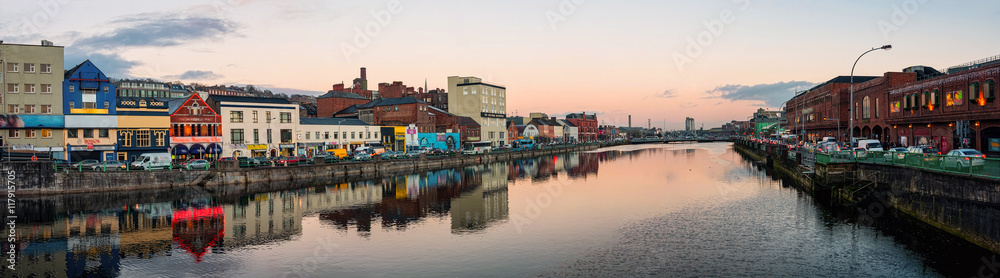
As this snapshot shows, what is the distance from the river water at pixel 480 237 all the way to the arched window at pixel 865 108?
33430 millimetres

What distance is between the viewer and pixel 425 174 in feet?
245

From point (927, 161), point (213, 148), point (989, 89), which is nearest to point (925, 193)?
point (927, 161)

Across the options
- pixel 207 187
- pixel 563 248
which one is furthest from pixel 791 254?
pixel 207 187

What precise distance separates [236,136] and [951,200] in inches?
2994

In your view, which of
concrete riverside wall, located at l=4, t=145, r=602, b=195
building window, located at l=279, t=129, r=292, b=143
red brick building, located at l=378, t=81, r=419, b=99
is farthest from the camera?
red brick building, located at l=378, t=81, r=419, b=99

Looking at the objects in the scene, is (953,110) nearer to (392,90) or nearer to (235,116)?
(235,116)

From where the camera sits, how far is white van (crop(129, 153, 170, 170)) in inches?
2073

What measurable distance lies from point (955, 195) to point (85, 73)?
78500 mm

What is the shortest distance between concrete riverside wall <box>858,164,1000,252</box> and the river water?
672 millimetres

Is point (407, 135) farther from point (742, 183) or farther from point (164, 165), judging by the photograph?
point (742, 183)

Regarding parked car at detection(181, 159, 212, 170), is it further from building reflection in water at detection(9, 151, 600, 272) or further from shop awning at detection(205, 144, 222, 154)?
shop awning at detection(205, 144, 222, 154)

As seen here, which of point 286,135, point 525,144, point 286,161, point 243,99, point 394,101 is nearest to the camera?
point 286,161

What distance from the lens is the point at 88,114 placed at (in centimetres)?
6009

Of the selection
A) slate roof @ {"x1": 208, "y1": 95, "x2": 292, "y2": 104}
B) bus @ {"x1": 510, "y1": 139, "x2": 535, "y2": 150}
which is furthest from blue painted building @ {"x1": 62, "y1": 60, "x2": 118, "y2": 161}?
bus @ {"x1": 510, "y1": 139, "x2": 535, "y2": 150}
